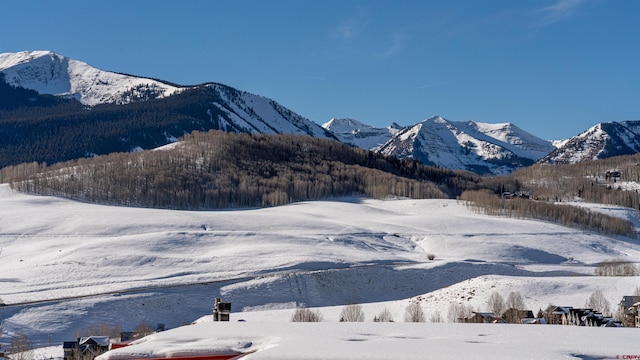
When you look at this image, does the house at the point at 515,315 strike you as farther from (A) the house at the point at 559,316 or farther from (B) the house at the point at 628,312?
(B) the house at the point at 628,312

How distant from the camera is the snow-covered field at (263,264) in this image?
94.2 m

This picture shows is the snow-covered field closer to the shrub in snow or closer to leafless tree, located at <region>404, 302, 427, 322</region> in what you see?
leafless tree, located at <region>404, 302, 427, 322</region>

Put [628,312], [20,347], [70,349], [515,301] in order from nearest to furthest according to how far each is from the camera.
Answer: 1. [70,349]
2. [20,347]
3. [628,312]
4. [515,301]

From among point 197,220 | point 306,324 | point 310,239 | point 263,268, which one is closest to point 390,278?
point 263,268

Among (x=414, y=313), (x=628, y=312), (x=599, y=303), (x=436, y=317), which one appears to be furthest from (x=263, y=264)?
(x=628, y=312)

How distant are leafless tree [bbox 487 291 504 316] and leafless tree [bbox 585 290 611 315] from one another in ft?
32.3

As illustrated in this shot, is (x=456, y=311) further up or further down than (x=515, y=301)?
further down

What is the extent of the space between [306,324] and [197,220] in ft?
473

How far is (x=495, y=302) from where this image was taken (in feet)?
286

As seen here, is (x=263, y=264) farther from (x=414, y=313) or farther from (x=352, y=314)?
(x=414, y=313)

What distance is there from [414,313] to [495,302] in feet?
31.5

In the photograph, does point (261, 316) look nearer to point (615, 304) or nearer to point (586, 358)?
point (615, 304)

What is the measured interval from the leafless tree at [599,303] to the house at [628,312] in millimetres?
2558

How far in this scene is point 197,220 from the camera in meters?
160
